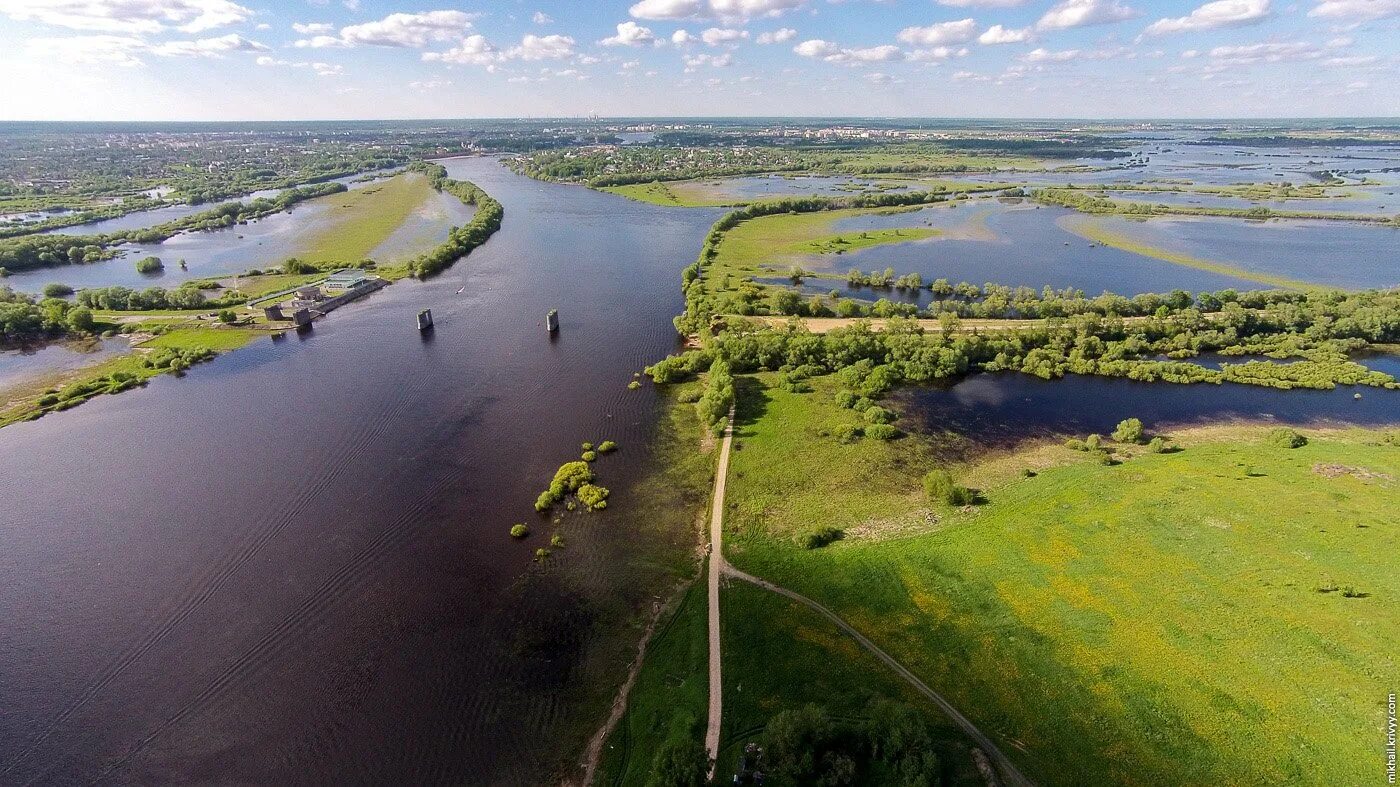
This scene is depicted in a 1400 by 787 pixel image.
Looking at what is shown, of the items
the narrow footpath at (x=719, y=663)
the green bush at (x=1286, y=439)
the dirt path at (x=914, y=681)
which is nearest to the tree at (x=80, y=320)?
the narrow footpath at (x=719, y=663)

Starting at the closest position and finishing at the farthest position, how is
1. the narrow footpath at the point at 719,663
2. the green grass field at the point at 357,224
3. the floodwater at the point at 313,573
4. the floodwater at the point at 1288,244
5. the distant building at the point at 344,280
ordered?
the narrow footpath at the point at 719,663 < the floodwater at the point at 313,573 < the distant building at the point at 344,280 < the floodwater at the point at 1288,244 < the green grass field at the point at 357,224

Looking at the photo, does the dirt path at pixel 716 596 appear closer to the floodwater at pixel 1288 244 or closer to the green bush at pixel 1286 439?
the green bush at pixel 1286 439

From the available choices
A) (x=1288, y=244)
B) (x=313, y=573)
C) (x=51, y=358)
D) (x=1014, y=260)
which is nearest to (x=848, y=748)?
(x=313, y=573)

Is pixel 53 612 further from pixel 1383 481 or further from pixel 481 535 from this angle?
pixel 1383 481

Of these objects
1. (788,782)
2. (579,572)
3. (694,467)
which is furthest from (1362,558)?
(579,572)

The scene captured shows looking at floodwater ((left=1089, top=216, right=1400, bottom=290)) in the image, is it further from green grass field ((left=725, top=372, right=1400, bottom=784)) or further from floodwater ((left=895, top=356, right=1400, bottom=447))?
green grass field ((left=725, top=372, right=1400, bottom=784))

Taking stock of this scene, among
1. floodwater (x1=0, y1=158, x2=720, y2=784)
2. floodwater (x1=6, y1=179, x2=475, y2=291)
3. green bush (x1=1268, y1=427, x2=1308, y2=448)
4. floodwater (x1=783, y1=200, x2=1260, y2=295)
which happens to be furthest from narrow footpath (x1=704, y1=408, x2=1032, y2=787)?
floodwater (x1=6, y1=179, x2=475, y2=291)

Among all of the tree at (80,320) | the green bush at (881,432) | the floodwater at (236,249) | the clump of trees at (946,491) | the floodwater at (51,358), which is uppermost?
the floodwater at (236,249)
